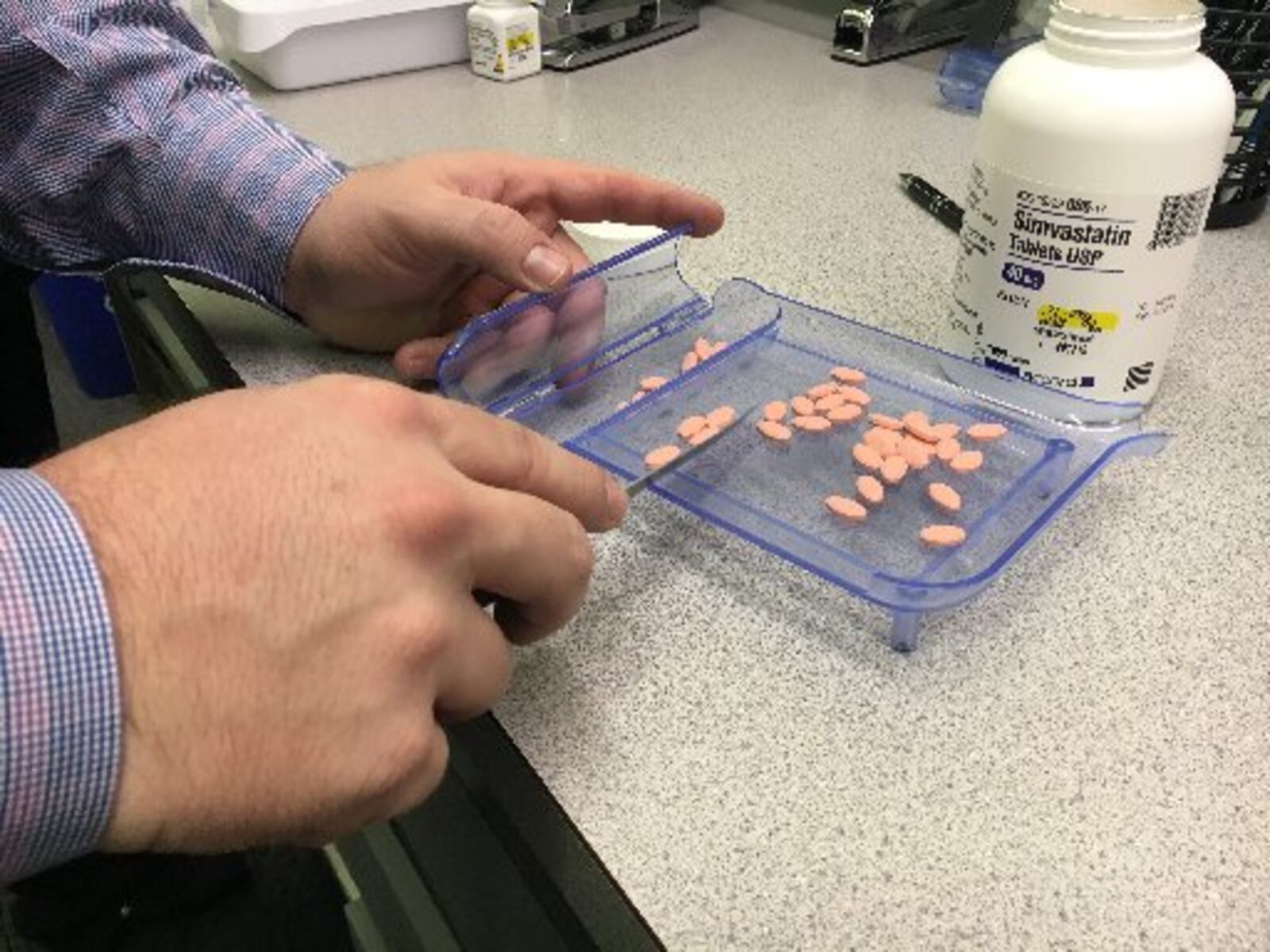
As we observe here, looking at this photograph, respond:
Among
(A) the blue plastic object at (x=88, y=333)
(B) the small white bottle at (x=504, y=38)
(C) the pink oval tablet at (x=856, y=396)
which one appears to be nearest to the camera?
(C) the pink oval tablet at (x=856, y=396)

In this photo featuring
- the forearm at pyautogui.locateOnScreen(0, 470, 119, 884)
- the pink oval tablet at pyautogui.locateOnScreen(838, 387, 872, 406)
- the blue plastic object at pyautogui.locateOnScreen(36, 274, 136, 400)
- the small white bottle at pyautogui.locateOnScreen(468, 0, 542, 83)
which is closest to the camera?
the forearm at pyautogui.locateOnScreen(0, 470, 119, 884)

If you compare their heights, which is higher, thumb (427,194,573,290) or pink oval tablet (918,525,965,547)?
thumb (427,194,573,290)

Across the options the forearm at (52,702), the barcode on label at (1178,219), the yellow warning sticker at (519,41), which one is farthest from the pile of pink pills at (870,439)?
the yellow warning sticker at (519,41)

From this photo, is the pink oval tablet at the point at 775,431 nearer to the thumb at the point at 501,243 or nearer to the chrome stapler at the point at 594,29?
the thumb at the point at 501,243

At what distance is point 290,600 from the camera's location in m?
0.33

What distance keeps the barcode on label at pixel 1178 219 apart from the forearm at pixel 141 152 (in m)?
0.44

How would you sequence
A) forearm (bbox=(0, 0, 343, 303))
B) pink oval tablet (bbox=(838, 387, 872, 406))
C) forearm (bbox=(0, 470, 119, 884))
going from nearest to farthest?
forearm (bbox=(0, 470, 119, 884)) < pink oval tablet (bbox=(838, 387, 872, 406)) < forearm (bbox=(0, 0, 343, 303))

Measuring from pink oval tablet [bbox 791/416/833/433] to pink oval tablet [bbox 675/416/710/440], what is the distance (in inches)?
1.7

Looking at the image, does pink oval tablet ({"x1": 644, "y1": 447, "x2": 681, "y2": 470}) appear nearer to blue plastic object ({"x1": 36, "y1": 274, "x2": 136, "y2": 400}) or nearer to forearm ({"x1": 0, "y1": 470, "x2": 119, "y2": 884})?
forearm ({"x1": 0, "y1": 470, "x2": 119, "y2": 884})

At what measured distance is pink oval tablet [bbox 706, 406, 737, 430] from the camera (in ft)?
1.70

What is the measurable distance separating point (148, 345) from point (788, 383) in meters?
0.45

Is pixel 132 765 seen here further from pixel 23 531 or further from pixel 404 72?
pixel 404 72

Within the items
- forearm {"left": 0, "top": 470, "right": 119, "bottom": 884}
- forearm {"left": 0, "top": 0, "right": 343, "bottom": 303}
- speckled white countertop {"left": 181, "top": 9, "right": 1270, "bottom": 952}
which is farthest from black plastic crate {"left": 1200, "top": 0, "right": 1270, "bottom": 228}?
forearm {"left": 0, "top": 470, "right": 119, "bottom": 884}

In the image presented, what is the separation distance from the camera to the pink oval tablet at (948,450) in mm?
494
